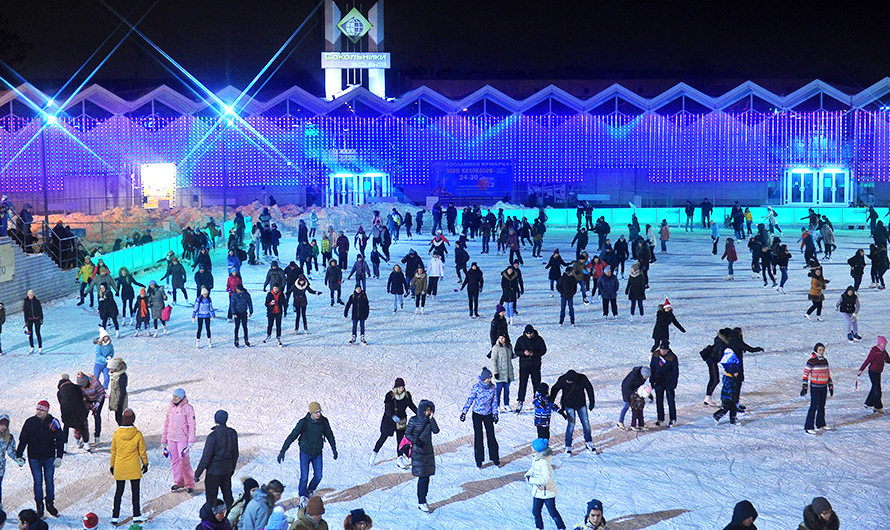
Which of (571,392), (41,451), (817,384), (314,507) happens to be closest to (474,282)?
(571,392)

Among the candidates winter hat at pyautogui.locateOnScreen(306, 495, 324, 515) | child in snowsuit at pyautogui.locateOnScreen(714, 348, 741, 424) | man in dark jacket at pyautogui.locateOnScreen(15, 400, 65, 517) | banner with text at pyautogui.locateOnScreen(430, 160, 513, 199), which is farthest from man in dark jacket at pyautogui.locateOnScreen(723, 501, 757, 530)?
banner with text at pyautogui.locateOnScreen(430, 160, 513, 199)

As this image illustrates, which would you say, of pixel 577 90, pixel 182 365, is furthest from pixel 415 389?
pixel 577 90

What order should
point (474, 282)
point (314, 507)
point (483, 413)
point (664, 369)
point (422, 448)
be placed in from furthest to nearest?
point (474, 282), point (664, 369), point (483, 413), point (422, 448), point (314, 507)

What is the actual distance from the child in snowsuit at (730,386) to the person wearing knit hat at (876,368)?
141 centimetres

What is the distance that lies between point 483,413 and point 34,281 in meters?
13.8

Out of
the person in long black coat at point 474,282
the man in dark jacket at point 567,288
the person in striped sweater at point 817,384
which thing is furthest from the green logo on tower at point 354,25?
the person in striped sweater at point 817,384

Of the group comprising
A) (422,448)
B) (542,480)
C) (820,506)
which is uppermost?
(820,506)

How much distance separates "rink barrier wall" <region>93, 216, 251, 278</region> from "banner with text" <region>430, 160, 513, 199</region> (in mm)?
18856

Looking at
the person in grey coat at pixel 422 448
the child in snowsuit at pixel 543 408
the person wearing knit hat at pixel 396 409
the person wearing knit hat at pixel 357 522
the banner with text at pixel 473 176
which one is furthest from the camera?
the banner with text at pixel 473 176

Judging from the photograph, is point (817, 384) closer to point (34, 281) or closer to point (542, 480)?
point (542, 480)

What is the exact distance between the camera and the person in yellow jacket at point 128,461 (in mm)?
7473

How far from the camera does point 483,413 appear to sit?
337 inches

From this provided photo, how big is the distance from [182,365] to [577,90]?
54.3 meters

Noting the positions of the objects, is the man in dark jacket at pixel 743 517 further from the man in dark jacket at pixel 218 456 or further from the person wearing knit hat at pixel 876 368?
the person wearing knit hat at pixel 876 368
